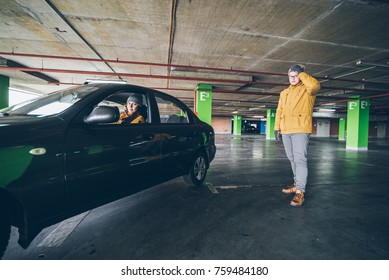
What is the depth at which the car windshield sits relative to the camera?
6.03ft

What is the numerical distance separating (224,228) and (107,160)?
1.44 meters

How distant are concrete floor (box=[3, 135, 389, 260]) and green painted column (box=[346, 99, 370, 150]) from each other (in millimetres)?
12509

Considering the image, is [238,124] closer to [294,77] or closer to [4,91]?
[4,91]

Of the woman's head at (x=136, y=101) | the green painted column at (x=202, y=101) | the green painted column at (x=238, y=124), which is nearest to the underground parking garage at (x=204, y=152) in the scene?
the woman's head at (x=136, y=101)

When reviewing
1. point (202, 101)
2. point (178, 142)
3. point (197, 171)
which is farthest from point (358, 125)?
point (178, 142)

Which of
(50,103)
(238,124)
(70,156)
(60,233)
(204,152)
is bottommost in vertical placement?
(60,233)

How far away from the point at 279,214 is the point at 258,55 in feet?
20.2

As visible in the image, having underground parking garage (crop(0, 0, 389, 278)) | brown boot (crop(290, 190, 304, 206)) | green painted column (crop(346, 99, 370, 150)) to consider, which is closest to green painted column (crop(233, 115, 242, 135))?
green painted column (crop(346, 99, 370, 150))

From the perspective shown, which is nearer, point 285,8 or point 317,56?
point 285,8

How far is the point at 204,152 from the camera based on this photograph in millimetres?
3656

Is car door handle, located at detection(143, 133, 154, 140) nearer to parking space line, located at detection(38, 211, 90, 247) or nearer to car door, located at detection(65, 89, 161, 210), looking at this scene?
car door, located at detection(65, 89, 161, 210)
